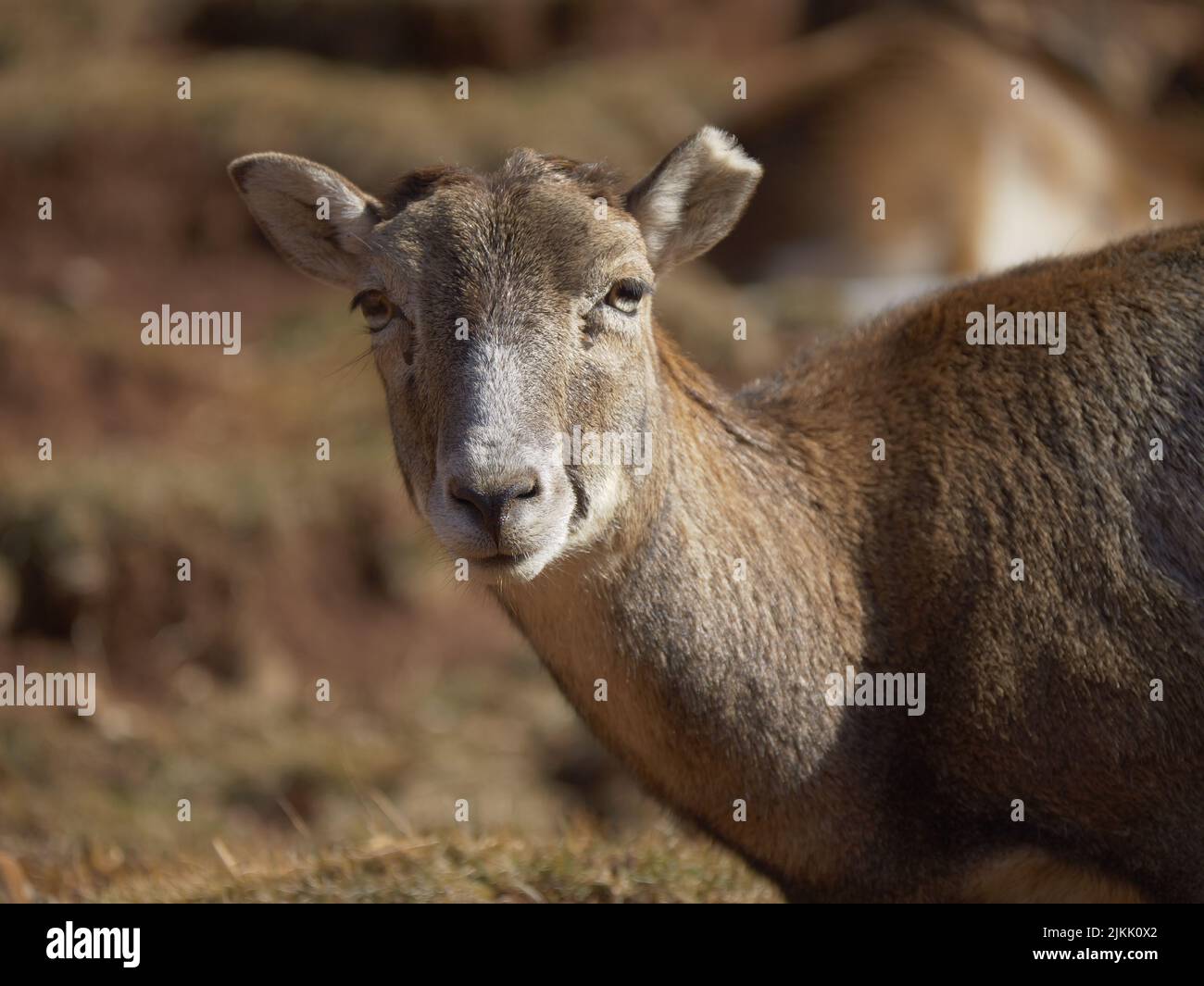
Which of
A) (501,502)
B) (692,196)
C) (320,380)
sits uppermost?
(320,380)

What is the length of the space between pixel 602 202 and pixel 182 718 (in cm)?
863

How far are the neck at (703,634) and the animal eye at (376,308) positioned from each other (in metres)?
0.98

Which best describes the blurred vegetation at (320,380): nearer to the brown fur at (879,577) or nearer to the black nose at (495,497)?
the brown fur at (879,577)

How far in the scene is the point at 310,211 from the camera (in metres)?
6.17

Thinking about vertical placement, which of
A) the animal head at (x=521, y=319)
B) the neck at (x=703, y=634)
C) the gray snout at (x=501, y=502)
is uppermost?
the animal head at (x=521, y=319)

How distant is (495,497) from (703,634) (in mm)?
1032

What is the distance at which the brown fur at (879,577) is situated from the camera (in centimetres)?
534

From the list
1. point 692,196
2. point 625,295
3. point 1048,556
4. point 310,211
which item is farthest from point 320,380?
point 1048,556

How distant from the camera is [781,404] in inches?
251

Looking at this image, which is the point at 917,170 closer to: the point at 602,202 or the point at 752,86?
the point at 752,86

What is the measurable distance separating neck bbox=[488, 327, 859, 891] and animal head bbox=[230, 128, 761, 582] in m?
0.23

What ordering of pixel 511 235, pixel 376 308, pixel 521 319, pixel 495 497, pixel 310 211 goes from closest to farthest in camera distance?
pixel 495 497 → pixel 521 319 → pixel 511 235 → pixel 376 308 → pixel 310 211

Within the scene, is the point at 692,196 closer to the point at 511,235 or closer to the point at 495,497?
the point at 511,235

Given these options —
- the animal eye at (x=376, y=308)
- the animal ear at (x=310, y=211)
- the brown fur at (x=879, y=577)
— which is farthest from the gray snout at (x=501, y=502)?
the animal ear at (x=310, y=211)
